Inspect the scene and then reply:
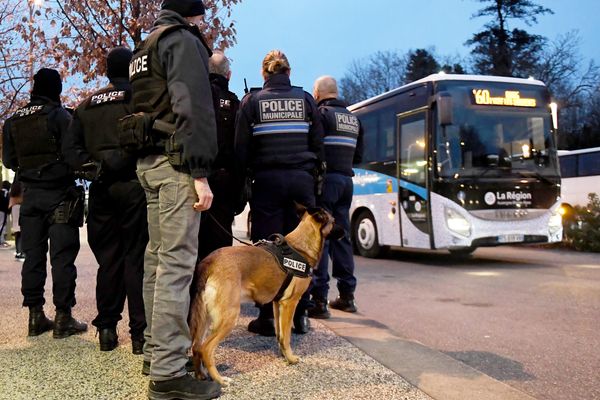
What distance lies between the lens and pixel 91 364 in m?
3.53

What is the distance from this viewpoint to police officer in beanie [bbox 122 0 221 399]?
2.86 m

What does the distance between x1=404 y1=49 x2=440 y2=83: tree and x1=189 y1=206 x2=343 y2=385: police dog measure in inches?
1807

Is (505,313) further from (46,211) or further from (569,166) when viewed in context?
(569,166)

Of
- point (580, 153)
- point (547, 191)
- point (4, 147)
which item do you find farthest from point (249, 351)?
point (580, 153)

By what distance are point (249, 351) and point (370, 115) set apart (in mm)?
9679

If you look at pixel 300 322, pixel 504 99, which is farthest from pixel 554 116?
pixel 300 322

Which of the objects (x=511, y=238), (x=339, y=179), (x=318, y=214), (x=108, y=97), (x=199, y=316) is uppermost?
(x=108, y=97)

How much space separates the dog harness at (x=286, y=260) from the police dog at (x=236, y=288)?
0.03 m

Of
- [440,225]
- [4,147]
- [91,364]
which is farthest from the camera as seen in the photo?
[440,225]

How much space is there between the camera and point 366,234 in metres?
12.5

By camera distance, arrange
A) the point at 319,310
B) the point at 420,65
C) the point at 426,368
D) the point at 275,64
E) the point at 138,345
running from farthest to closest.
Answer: the point at 420,65 < the point at 319,310 < the point at 275,64 < the point at 138,345 < the point at 426,368

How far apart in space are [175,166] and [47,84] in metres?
2.32

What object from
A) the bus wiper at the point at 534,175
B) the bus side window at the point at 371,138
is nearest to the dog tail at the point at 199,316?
the bus wiper at the point at 534,175

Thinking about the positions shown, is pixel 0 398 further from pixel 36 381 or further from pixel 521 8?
pixel 521 8
